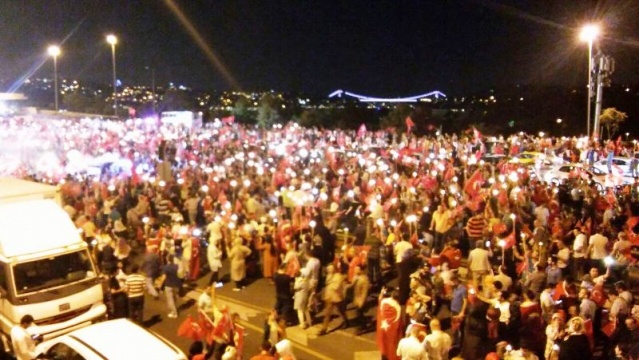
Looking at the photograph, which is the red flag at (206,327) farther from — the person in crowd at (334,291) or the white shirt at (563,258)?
the white shirt at (563,258)

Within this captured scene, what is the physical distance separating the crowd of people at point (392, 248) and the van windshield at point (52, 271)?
0.80 meters

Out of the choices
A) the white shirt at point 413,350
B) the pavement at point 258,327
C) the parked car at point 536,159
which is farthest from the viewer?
the parked car at point 536,159

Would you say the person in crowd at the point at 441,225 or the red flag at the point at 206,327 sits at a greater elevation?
the person in crowd at the point at 441,225

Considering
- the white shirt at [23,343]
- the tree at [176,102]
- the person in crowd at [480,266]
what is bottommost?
the white shirt at [23,343]

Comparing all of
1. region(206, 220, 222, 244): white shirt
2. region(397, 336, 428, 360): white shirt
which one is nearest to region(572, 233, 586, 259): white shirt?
region(397, 336, 428, 360): white shirt

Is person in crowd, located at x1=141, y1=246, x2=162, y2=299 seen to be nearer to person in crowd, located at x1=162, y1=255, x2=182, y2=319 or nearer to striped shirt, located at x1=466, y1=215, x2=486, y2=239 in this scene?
person in crowd, located at x1=162, y1=255, x2=182, y2=319

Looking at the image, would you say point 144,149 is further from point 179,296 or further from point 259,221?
point 179,296

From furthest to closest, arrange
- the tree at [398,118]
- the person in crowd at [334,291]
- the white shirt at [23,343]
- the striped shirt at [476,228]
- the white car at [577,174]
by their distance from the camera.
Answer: the tree at [398,118], the white car at [577,174], the striped shirt at [476,228], the person in crowd at [334,291], the white shirt at [23,343]

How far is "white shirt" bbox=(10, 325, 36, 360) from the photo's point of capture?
953 centimetres

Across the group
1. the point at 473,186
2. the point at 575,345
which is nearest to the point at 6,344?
the point at 575,345

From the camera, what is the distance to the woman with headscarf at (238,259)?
1401 centimetres

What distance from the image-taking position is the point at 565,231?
14039 mm

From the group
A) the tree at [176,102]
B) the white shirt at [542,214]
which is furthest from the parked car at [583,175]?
the tree at [176,102]

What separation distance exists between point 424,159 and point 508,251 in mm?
11972
